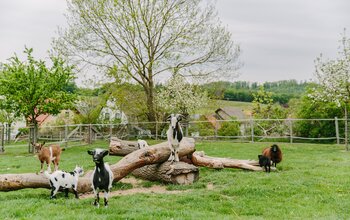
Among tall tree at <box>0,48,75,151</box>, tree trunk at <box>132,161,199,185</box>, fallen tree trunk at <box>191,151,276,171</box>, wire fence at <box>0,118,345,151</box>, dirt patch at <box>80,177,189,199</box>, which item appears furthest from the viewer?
wire fence at <box>0,118,345,151</box>

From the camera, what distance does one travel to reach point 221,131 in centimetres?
2725

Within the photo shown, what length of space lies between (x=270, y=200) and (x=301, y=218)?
1262 millimetres

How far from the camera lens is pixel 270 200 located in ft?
24.2

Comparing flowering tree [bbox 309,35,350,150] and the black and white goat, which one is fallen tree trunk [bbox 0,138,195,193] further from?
flowering tree [bbox 309,35,350,150]

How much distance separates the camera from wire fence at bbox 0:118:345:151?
82.2 feet

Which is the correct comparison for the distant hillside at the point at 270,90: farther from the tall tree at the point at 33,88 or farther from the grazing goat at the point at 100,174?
the grazing goat at the point at 100,174

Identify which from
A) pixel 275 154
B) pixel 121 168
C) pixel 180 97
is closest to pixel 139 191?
pixel 121 168

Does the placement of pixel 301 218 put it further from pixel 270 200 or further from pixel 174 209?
pixel 174 209

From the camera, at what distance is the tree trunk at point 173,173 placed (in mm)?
9344

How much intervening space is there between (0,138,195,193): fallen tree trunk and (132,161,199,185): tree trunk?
260 mm

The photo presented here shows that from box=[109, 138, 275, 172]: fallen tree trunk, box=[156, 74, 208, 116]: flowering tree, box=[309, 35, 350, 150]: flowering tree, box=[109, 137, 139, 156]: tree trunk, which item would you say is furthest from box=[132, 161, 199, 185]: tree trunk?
box=[156, 74, 208, 116]: flowering tree

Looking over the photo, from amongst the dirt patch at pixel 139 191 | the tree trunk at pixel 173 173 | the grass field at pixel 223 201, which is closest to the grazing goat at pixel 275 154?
the grass field at pixel 223 201

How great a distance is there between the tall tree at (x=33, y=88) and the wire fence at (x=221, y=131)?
375 cm

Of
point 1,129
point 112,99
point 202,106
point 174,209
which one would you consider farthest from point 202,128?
point 174,209
